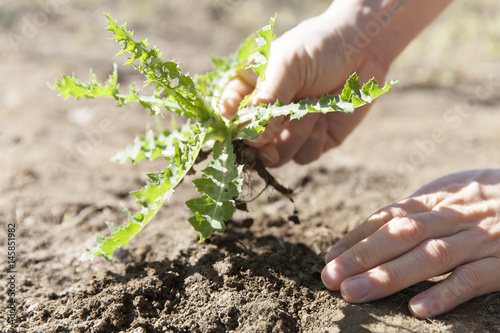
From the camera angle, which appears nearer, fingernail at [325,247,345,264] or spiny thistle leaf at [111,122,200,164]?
fingernail at [325,247,345,264]

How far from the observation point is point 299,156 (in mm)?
2881

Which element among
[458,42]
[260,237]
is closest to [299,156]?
[260,237]

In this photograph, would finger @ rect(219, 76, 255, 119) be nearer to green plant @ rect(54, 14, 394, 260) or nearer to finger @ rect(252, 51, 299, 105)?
green plant @ rect(54, 14, 394, 260)

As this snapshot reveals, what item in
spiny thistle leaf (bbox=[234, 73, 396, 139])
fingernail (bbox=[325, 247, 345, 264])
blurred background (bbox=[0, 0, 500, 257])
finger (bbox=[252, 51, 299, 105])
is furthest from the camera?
blurred background (bbox=[0, 0, 500, 257])

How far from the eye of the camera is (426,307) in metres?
1.77

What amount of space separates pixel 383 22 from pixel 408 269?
1612 mm

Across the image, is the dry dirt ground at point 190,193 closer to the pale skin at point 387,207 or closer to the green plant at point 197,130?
the pale skin at point 387,207

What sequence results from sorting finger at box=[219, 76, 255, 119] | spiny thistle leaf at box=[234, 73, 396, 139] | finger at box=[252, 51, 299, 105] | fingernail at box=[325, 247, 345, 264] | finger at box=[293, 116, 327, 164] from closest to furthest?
spiny thistle leaf at box=[234, 73, 396, 139]
fingernail at box=[325, 247, 345, 264]
finger at box=[252, 51, 299, 105]
finger at box=[219, 76, 255, 119]
finger at box=[293, 116, 327, 164]

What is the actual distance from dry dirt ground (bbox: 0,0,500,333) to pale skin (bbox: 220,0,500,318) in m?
0.11

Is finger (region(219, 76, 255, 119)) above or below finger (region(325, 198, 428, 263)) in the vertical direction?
above

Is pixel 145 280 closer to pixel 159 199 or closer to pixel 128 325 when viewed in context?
pixel 128 325

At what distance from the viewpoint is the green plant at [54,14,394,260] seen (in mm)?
1771

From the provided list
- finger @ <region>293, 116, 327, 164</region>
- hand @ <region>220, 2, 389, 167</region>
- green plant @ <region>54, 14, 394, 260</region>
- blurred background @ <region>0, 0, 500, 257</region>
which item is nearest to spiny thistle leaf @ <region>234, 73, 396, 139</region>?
green plant @ <region>54, 14, 394, 260</region>

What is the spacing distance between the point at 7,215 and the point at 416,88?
4.31 m
